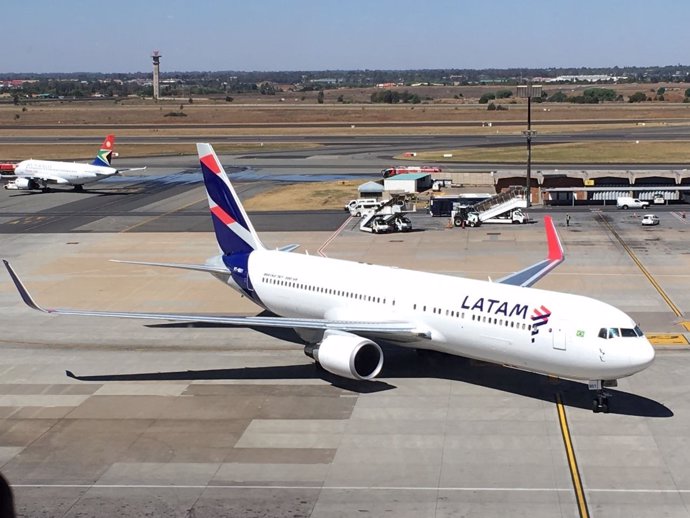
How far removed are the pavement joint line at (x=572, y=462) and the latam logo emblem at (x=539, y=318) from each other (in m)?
3.16

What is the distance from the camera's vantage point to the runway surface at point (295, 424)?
1105 inches

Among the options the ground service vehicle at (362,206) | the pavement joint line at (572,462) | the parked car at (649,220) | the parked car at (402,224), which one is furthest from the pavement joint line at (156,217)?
the pavement joint line at (572,462)

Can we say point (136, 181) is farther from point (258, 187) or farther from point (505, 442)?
point (505, 442)

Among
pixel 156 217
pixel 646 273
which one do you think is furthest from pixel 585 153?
pixel 646 273

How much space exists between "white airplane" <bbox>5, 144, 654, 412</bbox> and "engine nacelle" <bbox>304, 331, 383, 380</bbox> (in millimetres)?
40

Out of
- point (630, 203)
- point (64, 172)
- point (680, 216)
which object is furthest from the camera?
point (64, 172)

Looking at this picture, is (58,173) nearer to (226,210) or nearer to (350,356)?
(226,210)

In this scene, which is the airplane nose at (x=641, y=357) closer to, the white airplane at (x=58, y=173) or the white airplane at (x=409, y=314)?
the white airplane at (x=409, y=314)

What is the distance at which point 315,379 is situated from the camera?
132ft

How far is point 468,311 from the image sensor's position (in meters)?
37.4

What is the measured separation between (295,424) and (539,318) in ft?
31.6

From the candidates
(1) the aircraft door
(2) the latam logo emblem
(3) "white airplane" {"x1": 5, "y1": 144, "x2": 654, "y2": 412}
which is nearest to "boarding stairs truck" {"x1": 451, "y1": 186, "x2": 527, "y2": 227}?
(3) "white airplane" {"x1": 5, "y1": 144, "x2": 654, "y2": 412}

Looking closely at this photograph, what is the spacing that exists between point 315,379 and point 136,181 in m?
91.7

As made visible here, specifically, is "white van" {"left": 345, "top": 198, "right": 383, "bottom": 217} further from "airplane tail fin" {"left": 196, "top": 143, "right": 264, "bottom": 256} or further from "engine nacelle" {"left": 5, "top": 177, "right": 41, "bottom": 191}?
"engine nacelle" {"left": 5, "top": 177, "right": 41, "bottom": 191}
